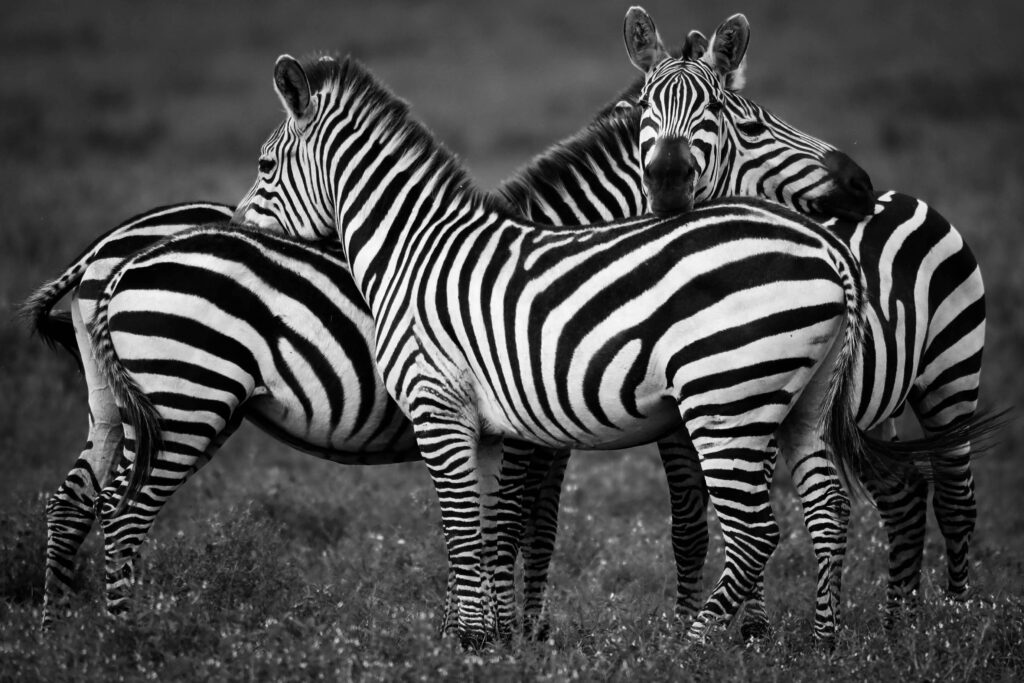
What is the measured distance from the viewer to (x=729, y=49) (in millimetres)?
6547

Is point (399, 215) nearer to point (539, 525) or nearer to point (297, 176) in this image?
point (297, 176)

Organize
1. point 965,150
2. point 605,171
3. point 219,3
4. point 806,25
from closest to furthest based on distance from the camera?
point 605,171 → point 965,150 → point 806,25 → point 219,3

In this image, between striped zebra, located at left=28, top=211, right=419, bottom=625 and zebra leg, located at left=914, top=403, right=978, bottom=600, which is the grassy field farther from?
striped zebra, located at left=28, top=211, right=419, bottom=625

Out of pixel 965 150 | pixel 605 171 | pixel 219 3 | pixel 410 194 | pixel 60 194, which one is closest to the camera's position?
pixel 410 194

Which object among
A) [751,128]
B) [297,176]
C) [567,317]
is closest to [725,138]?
[751,128]

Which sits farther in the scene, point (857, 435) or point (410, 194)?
point (410, 194)

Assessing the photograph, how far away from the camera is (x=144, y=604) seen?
5371 millimetres

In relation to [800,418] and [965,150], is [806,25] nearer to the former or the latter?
[965,150]

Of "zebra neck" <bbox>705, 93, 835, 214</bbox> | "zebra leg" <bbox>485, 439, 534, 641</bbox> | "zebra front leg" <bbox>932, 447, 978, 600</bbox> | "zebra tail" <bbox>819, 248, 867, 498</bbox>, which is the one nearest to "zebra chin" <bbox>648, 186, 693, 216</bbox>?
"zebra tail" <bbox>819, 248, 867, 498</bbox>

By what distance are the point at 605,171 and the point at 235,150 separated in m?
15.0

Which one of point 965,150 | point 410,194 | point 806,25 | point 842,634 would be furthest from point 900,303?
point 806,25

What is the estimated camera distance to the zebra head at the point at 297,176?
634cm

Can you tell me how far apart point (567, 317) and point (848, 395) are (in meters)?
1.38

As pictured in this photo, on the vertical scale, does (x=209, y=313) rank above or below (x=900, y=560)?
above
